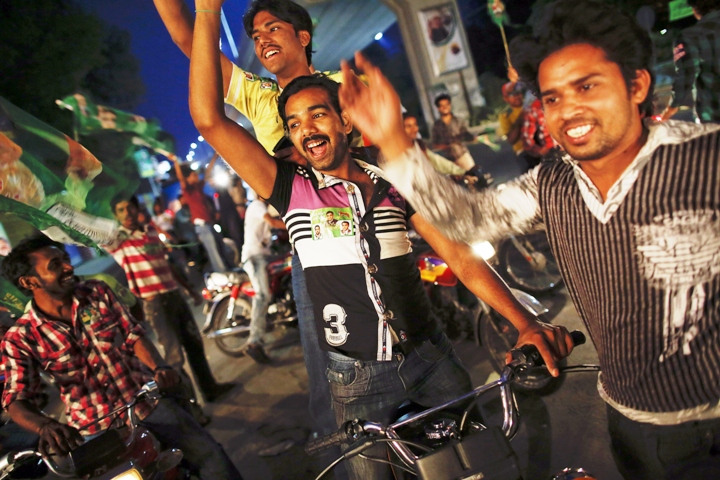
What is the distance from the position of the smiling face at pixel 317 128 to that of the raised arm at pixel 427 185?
42cm

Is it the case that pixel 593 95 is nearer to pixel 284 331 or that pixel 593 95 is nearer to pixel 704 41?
pixel 704 41

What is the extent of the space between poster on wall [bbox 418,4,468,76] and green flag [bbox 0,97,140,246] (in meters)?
27.1

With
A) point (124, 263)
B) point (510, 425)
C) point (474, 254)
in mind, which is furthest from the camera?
point (124, 263)

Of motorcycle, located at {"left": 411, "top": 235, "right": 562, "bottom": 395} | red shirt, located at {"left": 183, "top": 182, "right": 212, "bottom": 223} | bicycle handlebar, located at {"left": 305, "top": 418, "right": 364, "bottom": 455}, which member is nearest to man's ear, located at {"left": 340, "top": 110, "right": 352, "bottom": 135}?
bicycle handlebar, located at {"left": 305, "top": 418, "right": 364, "bottom": 455}

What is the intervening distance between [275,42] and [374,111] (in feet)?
4.20

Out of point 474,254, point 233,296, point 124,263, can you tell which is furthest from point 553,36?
point 233,296

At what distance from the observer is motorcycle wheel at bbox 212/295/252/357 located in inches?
273

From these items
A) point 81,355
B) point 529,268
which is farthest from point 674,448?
point 529,268

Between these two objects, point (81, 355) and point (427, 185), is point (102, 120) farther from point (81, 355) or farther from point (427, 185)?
point (427, 185)

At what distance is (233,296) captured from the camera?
6891mm

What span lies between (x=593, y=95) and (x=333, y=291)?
114cm

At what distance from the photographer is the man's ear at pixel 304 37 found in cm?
271

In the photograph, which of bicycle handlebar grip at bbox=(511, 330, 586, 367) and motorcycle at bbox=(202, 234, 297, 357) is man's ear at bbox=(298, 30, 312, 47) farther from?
motorcycle at bbox=(202, 234, 297, 357)

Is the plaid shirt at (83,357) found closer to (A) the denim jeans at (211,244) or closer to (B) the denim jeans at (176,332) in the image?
(B) the denim jeans at (176,332)
